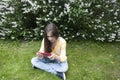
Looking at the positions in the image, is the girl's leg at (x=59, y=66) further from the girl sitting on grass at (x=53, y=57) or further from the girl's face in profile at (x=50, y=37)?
the girl's face in profile at (x=50, y=37)

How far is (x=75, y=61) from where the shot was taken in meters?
6.43

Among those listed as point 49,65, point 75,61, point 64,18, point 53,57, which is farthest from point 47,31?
point 64,18

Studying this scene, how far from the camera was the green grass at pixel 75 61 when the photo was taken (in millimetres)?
5906

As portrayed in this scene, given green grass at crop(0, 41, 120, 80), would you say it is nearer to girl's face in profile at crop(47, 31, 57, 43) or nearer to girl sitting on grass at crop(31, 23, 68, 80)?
girl sitting on grass at crop(31, 23, 68, 80)

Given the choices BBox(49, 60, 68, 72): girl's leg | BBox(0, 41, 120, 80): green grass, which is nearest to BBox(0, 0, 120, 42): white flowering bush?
BBox(0, 41, 120, 80): green grass

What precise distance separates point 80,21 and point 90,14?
26 cm

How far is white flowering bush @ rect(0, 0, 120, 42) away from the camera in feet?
22.9

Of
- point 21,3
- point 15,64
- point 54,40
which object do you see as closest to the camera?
point 54,40

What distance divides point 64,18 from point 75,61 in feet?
3.61

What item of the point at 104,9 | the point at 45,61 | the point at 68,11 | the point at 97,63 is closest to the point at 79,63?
the point at 97,63

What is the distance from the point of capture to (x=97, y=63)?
20.9ft

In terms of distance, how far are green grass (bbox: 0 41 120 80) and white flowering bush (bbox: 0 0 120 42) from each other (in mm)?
212

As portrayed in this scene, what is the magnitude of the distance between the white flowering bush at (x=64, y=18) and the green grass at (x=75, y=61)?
0.70ft

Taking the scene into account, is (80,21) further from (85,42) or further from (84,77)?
(84,77)
